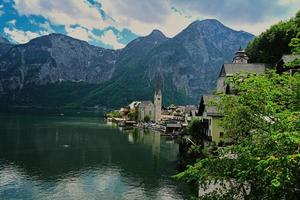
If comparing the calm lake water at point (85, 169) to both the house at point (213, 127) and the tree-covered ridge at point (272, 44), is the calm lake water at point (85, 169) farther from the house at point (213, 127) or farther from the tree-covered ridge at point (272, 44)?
the tree-covered ridge at point (272, 44)

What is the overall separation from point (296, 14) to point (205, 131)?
3836cm

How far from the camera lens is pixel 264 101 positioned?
1597cm

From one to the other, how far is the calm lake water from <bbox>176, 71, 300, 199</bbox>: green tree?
35564 millimetres

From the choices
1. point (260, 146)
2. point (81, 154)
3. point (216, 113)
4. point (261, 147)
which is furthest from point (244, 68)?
point (261, 147)

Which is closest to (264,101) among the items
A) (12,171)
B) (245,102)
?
(245,102)

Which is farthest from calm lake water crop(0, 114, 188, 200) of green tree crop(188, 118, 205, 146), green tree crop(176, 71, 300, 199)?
green tree crop(176, 71, 300, 199)

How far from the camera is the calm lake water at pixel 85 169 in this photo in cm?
5262

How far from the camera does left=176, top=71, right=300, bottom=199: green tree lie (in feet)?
37.9

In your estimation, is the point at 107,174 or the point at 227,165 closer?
the point at 227,165

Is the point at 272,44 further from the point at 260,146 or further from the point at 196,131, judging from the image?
the point at 260,146

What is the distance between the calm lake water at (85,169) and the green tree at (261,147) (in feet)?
117

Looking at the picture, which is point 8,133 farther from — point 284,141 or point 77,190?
point 284,141

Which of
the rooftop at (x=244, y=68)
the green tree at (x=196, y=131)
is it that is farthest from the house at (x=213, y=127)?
the rooftop at (x=244, y=68)

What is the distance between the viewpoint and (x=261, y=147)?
1396cm
